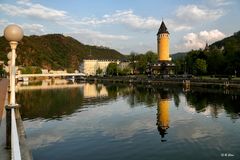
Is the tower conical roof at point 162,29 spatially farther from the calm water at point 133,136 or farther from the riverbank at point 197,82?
the calm water at point 133,136

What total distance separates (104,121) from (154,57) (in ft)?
367

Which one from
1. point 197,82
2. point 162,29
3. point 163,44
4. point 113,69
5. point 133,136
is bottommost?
point 133,136

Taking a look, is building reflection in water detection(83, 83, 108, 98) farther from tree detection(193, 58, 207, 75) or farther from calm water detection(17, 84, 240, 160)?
tree detection(193, 58, 207, 75)

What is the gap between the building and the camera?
13225cm

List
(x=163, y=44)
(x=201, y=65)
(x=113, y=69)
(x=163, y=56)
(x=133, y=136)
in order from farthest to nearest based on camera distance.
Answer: (x=113, y=69) < (x=163, y=44) < (x=163, y=56) < (x=201, y=65) < (x=133, y=136)

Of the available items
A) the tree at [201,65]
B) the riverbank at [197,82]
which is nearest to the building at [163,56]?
the riverbank at [197,82]

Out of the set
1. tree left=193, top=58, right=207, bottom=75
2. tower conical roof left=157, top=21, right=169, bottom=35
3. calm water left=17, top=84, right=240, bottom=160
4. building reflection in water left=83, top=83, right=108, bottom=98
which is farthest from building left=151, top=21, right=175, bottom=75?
calm water left=17, top=84, right=240, bottom=160

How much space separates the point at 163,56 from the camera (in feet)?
454

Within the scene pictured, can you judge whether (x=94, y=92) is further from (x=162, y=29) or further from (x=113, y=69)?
(x=113, y=69)

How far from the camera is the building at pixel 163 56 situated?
13225 centimetres

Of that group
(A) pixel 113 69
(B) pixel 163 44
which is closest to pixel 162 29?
(B) pixel 163 44

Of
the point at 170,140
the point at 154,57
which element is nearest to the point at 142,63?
the point at 154,57

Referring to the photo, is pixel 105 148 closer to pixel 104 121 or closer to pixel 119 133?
pixel 119 133

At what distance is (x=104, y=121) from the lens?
30516 millimetres
